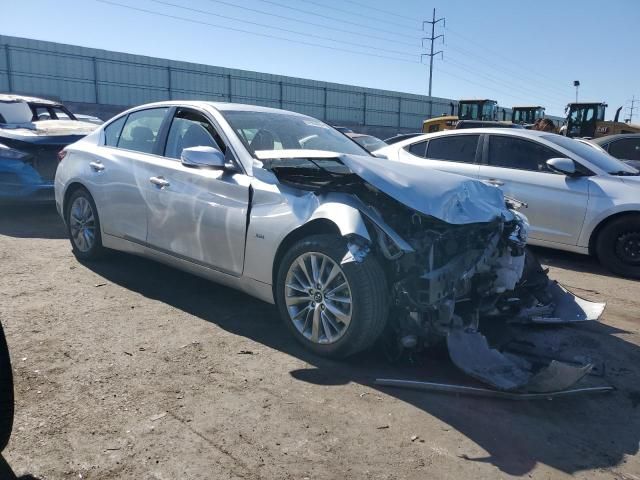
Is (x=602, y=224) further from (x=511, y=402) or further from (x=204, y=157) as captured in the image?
(x=204, y=157)

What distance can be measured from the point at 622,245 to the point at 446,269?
3730 mm

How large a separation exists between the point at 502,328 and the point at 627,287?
94.5 inches

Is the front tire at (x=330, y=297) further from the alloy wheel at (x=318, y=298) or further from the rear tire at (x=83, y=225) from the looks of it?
the rear tire at (x=83, y=225)

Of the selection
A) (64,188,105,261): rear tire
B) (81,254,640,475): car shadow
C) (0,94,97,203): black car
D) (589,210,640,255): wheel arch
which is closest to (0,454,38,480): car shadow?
(81,254,640,475): car shadow

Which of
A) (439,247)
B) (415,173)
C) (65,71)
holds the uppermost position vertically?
(65,71)

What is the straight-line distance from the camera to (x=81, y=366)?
3.41 metres

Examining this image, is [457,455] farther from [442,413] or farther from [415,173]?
[415,173]

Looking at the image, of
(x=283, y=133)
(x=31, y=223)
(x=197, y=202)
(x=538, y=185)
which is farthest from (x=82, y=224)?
(x=538, y=185)

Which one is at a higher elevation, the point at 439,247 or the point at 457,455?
the point at 439,247

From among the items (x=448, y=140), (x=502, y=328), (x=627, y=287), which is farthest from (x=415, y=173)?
(x=448, y=140)

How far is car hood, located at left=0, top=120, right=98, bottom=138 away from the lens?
303 inches

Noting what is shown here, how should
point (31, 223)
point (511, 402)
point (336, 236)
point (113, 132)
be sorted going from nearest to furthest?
point (511, 402), point (336, 236), point (113, 132), point (31, 223)

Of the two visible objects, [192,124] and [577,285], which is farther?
[577,285]

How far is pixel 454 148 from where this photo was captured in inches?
289
